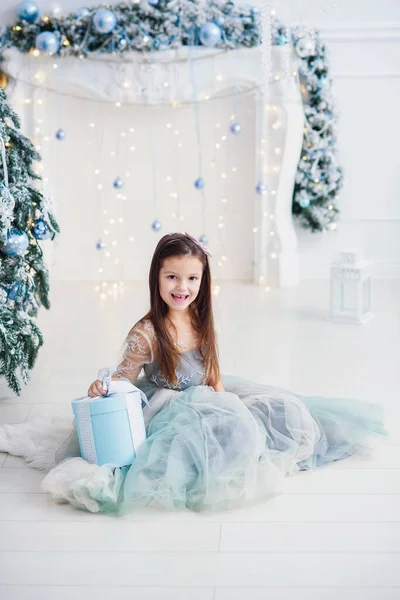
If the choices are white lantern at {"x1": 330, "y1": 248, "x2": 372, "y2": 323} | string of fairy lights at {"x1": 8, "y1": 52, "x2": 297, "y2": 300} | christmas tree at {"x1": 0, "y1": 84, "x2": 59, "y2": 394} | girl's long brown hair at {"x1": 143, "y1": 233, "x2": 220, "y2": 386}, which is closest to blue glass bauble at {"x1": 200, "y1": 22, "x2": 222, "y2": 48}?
string of fairy lights at {"x1": 8, "y1": 52, "x2": 297, "y2": 300}

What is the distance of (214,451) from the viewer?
2697 mm

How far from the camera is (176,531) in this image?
2.49 m

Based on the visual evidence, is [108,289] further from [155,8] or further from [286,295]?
[155,8]

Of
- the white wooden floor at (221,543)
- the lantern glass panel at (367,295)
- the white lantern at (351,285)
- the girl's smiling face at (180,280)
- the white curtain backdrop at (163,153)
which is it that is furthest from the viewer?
the white curtain backdrop at (163,153)

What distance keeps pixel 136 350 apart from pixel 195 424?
0.35 metres

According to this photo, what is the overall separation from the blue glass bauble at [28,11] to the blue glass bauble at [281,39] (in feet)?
5.42

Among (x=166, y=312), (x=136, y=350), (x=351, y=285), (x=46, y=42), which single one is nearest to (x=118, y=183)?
(x=46, y=42)

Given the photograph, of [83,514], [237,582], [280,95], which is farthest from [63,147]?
[237,582]

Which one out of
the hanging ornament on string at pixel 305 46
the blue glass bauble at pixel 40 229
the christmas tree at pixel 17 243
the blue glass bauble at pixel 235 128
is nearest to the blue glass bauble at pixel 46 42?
the blue glass bauble at pixel 235 128

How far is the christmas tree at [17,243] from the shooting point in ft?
11.1

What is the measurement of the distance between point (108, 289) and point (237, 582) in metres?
4.14

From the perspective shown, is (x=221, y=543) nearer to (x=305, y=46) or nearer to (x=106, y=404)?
(x=106, y=404)

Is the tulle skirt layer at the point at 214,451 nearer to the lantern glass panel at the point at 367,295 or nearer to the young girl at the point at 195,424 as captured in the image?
the young girl at the point at 195,424

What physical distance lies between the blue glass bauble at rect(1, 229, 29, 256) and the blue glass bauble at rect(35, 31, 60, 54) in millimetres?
2701
